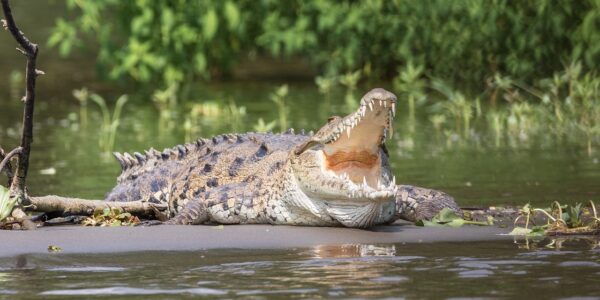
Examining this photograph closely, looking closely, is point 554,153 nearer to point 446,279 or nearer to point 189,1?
point 446,279

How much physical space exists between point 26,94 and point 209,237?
146 cm

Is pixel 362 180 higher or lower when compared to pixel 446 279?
higher

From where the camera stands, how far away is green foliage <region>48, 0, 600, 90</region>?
63.8 ft

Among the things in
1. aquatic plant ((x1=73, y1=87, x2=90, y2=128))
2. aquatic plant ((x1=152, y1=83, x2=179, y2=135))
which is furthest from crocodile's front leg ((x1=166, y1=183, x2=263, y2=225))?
aquatic plant ((x1=73, y1=87, x2=90, y2=128))

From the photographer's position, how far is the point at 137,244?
851 centimetres

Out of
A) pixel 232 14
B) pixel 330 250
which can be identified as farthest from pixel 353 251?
pixel 232 14

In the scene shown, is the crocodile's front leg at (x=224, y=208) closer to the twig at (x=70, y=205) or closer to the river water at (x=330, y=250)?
the twig at (x=70, y=205)

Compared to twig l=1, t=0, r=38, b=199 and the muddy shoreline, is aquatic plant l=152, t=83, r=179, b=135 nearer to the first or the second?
twig l=1, t=0, r=38, b=199

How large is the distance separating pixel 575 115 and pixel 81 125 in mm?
6711

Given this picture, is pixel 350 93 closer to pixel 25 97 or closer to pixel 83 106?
pixel 83 106

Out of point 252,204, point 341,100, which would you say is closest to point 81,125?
point 341,100

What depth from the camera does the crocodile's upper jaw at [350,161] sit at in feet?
27.9

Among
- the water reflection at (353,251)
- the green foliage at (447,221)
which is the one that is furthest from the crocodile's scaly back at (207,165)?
the water reflection at (353,251)

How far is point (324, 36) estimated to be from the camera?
79.2 feet
